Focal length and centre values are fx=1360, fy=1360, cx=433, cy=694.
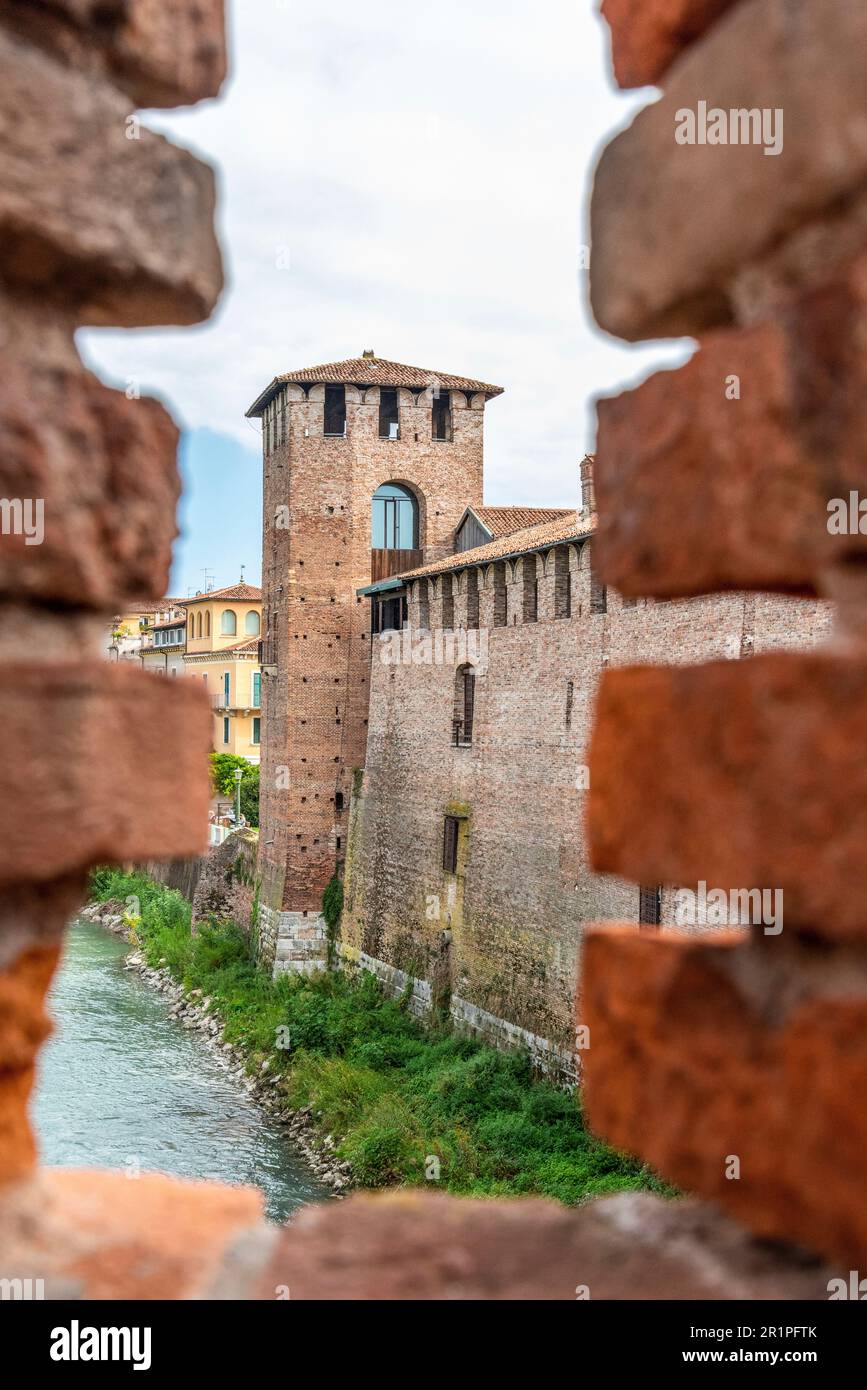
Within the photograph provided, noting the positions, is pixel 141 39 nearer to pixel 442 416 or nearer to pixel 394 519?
pixel 394 519

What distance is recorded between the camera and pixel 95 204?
148 centimetres

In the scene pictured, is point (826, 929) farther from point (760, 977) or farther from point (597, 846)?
point (597, 846)

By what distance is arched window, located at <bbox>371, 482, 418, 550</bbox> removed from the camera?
27.5 m

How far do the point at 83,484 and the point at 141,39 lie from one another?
0.52 m

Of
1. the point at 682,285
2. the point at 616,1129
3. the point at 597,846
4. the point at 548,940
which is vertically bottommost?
the point at 548,940

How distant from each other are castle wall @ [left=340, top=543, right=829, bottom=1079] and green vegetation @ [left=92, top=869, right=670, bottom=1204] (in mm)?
656

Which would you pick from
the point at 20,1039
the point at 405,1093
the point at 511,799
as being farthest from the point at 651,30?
the point at 405,1093

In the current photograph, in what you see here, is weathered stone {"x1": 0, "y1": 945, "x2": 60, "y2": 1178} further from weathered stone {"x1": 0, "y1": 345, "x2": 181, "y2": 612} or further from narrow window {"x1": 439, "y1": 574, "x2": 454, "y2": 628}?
narrow window {"x1": 439, "y1": 574, "x2": 454, "y2": 628}

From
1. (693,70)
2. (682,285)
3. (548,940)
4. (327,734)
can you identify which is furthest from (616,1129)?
(327,734)

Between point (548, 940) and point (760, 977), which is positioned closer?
point (760, 977)

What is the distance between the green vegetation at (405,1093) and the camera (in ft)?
48.9

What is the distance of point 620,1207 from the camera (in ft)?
4.84

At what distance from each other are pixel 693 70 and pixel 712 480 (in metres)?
0.44

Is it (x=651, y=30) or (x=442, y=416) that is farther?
(x=442, y=416)
